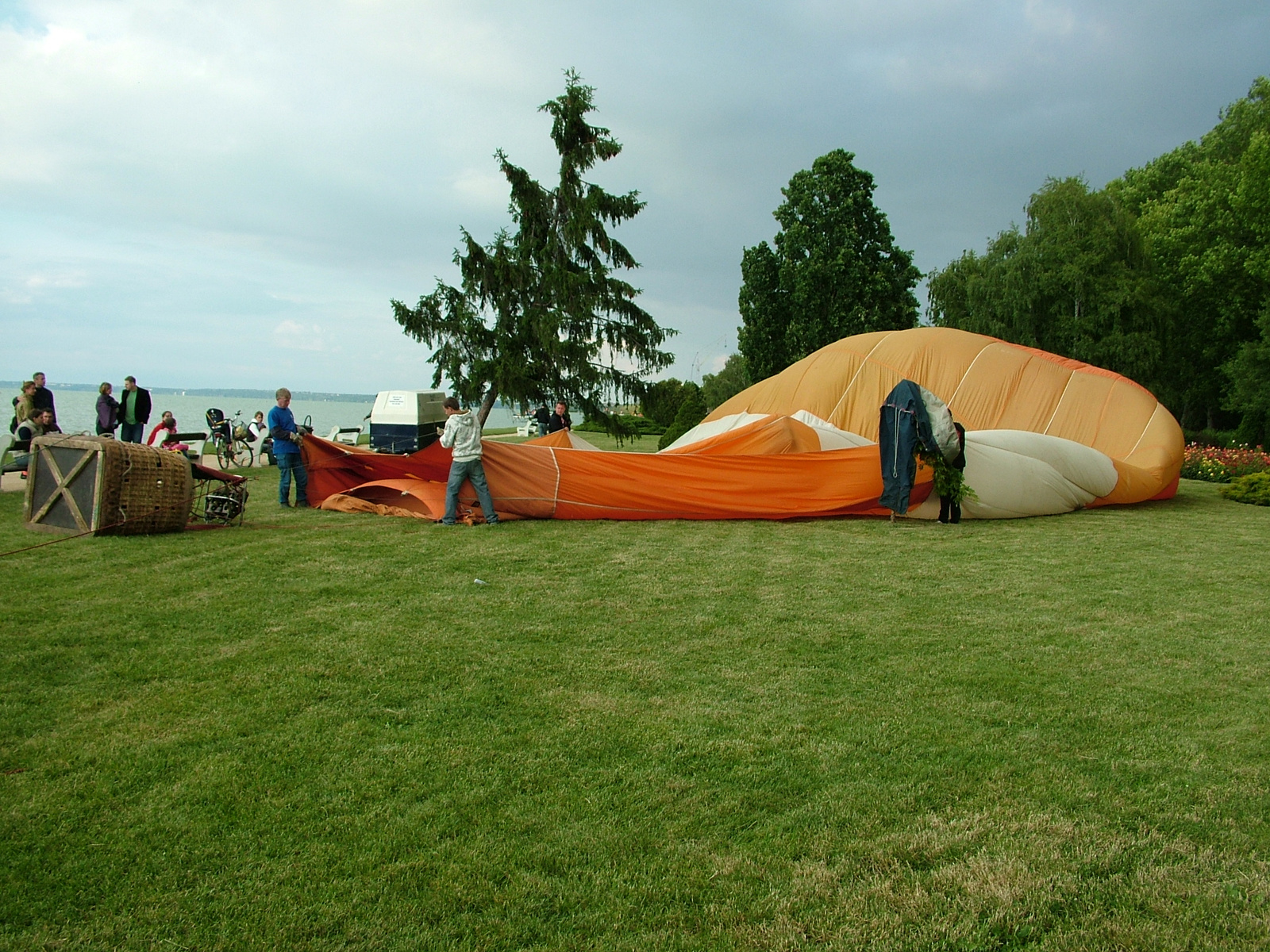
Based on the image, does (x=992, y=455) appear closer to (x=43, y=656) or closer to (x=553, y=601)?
(x=553, y=601)

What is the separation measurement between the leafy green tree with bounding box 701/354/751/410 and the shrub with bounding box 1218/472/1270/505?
3568 cm

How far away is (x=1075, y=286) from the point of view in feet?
101

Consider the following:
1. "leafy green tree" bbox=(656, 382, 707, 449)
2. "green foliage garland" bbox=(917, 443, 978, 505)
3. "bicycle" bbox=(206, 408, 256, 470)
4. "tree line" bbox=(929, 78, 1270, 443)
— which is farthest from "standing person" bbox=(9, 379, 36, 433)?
"tree line" bbox=(929, 78, 1270, 443)

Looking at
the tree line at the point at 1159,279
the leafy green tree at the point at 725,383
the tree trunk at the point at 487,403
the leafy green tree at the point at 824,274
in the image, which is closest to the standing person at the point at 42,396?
the tree trunk at the point at 487,403

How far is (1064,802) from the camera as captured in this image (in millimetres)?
3246

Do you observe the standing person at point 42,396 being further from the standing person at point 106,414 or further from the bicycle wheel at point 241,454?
the bicycle wheel at point 241,454

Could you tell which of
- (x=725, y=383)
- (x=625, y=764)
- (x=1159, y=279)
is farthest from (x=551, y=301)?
(x=725, y=383)

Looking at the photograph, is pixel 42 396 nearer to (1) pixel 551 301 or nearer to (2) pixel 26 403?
(2) pixel 26 403

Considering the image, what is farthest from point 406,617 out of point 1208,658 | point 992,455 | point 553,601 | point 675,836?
point 992,455

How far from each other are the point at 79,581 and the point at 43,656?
2094mm

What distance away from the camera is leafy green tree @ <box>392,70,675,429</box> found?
21.5 m

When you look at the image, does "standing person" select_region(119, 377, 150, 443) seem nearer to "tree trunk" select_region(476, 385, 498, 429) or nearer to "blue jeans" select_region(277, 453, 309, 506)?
"blue jeans" select_region(277, 453, 309, 506)

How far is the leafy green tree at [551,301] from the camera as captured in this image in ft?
70.7

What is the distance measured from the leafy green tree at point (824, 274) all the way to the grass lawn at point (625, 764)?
88.5ft
